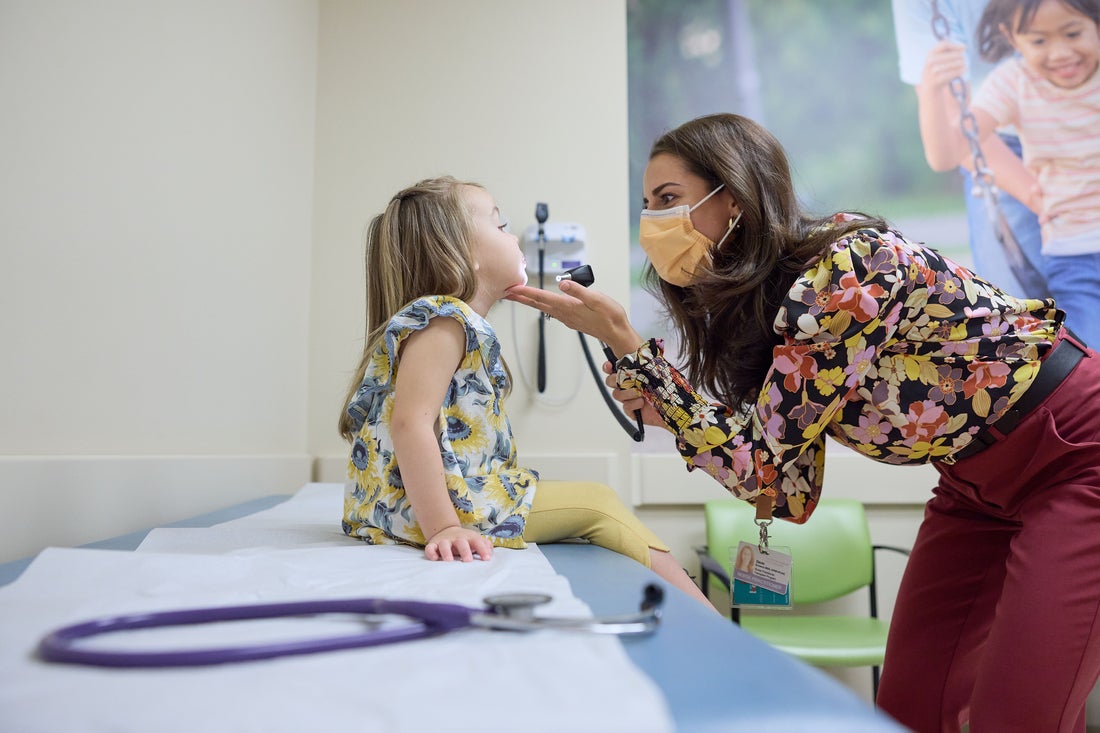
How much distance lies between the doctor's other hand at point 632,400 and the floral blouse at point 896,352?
0.72 ft

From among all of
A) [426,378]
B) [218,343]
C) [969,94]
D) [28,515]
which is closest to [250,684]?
[426,378]

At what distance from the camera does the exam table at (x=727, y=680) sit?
0.55 meters

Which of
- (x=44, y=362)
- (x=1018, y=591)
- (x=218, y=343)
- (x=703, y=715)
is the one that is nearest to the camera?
(x=703, y=715)

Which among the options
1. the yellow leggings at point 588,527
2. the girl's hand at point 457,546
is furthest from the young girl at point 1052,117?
the girl's hand at point 457,546

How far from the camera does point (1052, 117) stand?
3.10 metres

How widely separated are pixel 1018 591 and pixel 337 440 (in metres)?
2.24

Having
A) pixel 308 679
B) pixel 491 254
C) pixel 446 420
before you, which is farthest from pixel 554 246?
pixel 308 679

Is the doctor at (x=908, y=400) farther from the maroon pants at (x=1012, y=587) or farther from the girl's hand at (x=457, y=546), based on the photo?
the girl's hand at (x=457, y=546)

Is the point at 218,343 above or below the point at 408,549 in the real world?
above

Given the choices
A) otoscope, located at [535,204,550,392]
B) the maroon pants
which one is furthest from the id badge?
otoscope, located at [535,204,550,392]

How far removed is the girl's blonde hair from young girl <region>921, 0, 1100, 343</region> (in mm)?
2310

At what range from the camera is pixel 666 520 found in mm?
2879

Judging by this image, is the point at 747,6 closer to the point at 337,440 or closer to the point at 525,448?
the point at 525,448

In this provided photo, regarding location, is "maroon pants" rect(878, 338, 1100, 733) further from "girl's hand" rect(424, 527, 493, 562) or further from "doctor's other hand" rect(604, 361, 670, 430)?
"girl's hand" rect(424, 527, 493, 562)
